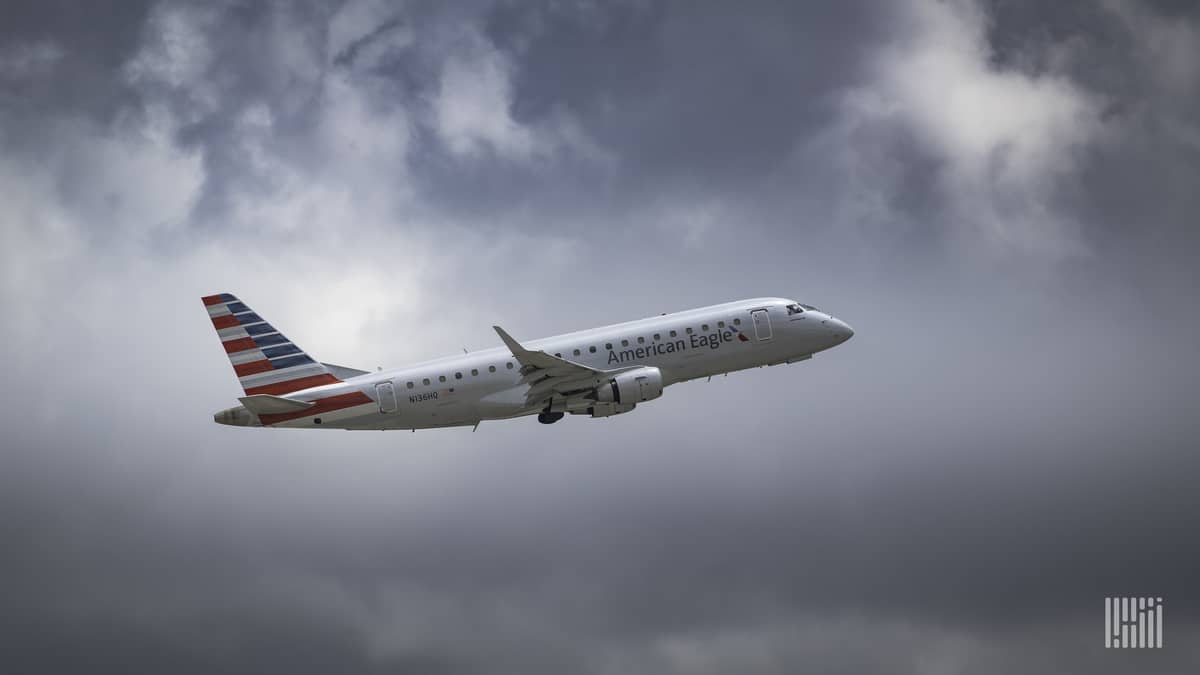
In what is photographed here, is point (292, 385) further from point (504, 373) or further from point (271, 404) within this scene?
point (504, 373)

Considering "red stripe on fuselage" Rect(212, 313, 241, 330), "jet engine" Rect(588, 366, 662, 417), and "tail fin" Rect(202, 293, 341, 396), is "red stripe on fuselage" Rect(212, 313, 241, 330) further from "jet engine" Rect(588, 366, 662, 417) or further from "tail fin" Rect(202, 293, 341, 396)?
"jet engine" Rect(588, 366, 662, 417)

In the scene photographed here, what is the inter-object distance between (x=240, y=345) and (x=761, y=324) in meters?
30.2

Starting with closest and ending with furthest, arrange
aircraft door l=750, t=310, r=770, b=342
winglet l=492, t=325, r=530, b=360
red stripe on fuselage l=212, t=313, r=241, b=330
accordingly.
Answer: winglet l=492, t=325, r=530, b=360
red stripe on fuselage l=212, t=313, r=241, b=330
aircraft door l=750, t=310, r=770, b=342

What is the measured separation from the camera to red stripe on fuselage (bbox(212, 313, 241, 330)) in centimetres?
7550

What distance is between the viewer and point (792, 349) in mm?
77625

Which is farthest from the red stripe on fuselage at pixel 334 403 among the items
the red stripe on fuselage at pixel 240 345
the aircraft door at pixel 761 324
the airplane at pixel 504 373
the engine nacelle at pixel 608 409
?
the aircraft door at pixel 761 324

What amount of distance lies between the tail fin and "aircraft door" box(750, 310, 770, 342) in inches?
964

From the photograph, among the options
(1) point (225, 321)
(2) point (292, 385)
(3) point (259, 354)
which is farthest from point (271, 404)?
(1) point (225, 321)

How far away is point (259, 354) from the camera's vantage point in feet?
Answer: 245

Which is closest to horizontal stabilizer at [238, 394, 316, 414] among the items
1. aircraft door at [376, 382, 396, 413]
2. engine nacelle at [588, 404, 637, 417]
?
aircraft door at [376, 382, 396, 413]

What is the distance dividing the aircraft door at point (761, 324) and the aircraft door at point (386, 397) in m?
21.2

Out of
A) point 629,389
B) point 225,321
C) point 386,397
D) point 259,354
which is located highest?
point 225,321

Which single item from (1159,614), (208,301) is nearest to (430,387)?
(208,301)

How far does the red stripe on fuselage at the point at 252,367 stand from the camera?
244ft
